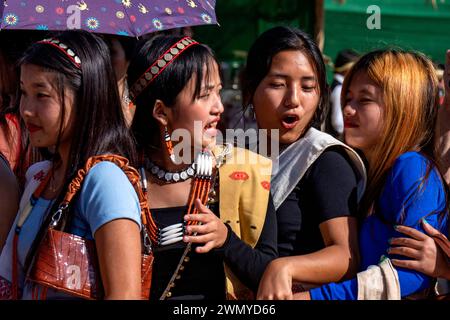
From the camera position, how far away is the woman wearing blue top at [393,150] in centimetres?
260

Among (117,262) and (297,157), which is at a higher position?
(297,157)

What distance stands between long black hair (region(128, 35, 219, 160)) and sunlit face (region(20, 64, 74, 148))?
0.43 meters

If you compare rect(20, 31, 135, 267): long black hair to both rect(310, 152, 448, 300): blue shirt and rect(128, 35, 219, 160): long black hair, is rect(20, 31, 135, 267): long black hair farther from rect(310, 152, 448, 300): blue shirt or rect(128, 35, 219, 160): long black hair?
rect(310, 152, 448, 300): blue shirt

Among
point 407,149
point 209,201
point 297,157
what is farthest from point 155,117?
point 407,149

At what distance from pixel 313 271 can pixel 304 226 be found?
26 cm

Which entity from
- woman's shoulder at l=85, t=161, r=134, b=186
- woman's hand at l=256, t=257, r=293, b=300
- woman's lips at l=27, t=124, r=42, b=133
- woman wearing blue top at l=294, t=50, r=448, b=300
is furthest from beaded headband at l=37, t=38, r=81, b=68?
woman wearing blue top at l=294, t=50, r=448, b=300

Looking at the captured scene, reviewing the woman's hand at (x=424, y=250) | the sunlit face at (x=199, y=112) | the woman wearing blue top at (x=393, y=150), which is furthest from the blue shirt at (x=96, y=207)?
the woman's hand at (x=424, y=250)

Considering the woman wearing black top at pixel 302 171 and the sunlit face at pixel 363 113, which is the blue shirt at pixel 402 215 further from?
the sunlit face at pixel 363 113

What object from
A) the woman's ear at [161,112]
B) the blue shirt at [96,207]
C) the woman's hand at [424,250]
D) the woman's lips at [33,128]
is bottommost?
the woman's hand at [424,250]

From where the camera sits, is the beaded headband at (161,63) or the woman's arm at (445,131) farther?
the woman's arm at (445,131)

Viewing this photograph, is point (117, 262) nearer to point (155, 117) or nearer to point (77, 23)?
point (155, 117)

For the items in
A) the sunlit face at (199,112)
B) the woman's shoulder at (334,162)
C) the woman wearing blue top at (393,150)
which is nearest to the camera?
the woman wearing blue top at (393,150)

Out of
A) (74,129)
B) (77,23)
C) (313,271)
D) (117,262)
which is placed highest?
(77,23)

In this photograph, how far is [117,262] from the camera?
6.86 ft
